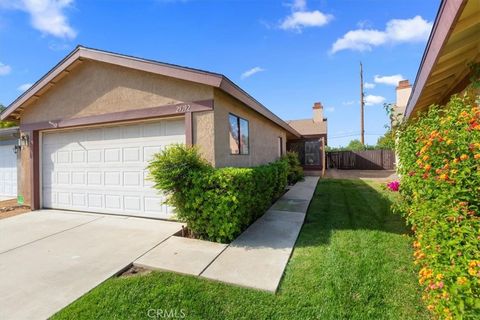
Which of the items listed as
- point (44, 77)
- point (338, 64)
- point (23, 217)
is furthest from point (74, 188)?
point (338, 64)

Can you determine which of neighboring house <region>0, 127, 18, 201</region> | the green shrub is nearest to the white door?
neighboring house <region>0, 127, 18, 201</region>

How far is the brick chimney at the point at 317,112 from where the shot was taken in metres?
20.0

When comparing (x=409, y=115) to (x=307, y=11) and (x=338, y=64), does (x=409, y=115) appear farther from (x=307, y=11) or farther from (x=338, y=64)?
(x=338, y=64)

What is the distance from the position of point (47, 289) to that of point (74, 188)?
4.76m

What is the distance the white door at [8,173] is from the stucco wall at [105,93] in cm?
304

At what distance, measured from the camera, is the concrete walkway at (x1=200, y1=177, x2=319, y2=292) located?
306cm

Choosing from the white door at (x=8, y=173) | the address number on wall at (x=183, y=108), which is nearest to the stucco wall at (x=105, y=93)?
the address number on wall at (x=183, y=108)

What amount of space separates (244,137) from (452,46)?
4.78 metres

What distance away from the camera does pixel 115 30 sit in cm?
771

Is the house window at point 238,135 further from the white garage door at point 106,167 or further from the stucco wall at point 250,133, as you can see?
the white garage door at point 106,167

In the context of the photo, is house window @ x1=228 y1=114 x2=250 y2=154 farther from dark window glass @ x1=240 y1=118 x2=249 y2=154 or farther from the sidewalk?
the sidewalk

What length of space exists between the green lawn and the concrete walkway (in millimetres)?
142

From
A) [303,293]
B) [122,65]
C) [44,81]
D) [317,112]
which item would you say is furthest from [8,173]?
[317,112]

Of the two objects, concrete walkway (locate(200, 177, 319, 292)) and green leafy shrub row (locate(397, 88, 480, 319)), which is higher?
green leafy shrub row (locate(397, 88, 480, 319))
